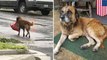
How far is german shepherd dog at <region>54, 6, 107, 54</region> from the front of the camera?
6.66 m

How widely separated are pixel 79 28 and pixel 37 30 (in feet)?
3.36

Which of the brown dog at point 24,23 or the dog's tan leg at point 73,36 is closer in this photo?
the dog's tan leg at point 73,36

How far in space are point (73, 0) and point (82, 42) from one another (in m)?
1.03

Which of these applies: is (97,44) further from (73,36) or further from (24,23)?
(24,23)

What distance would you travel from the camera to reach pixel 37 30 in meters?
6.83

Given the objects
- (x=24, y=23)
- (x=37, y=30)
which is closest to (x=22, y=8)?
(x=24, y=23)

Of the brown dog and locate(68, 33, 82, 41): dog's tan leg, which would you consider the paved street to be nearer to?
the brown dog

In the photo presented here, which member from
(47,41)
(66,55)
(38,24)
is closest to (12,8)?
(38,24)

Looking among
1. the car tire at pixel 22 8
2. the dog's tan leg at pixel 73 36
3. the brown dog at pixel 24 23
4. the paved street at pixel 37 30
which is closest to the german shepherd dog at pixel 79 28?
the dog's tan leg at pixel 73 36

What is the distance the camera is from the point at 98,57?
264 inches

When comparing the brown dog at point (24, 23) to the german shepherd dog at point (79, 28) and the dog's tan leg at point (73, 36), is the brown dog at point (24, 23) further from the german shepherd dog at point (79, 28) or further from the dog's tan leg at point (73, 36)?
the dog's tan leg at point (73, 36)

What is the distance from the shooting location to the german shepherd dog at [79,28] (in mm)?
6660

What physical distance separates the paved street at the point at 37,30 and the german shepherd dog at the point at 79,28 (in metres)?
0.27

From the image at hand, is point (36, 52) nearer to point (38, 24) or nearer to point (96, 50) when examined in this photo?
point (38, 24)
